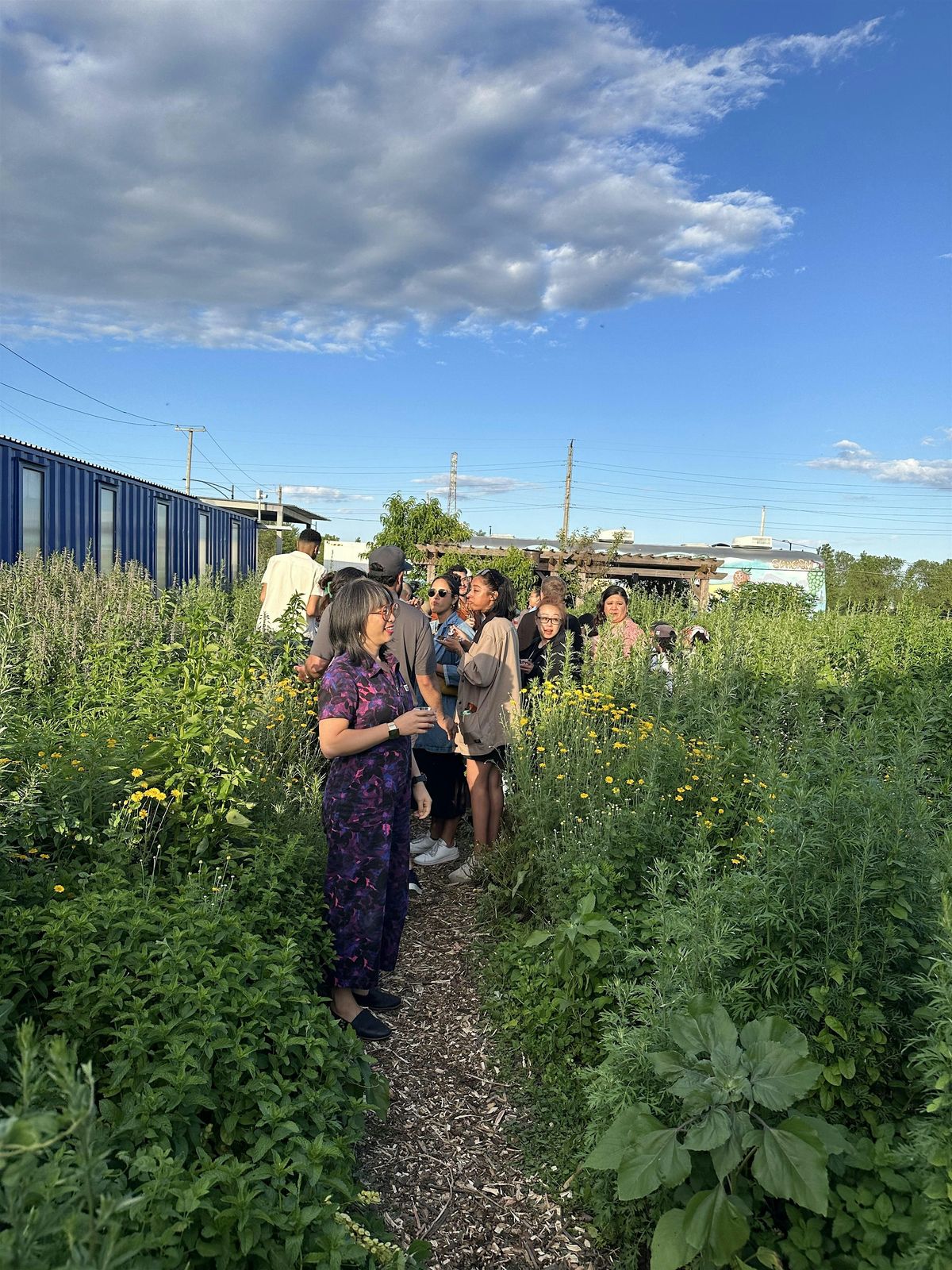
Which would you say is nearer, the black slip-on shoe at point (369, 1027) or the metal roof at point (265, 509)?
the black slip-on shoe at point (369, 1027)

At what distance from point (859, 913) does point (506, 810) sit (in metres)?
3.40

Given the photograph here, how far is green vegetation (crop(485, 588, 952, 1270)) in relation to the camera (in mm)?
1893

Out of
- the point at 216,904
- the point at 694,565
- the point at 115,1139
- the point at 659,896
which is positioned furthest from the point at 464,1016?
the point at 694,565

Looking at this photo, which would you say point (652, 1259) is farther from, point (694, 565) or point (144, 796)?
point (694, 565)

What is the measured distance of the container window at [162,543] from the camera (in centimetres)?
1667

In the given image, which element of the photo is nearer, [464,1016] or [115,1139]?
[115,1139]

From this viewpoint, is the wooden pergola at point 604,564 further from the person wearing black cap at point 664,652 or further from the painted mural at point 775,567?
the person wearing black cap at point 664,652

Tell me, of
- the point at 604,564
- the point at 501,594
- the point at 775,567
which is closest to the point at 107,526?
the point at 604,564

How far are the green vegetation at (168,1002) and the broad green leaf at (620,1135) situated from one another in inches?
21.8

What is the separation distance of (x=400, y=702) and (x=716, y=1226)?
2089 millimetres

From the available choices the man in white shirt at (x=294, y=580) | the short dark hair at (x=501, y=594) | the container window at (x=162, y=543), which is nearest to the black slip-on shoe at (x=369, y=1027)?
the short dark hair at (x=501, y=594)

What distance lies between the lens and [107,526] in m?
14.1

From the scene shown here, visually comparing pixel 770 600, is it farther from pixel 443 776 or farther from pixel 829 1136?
pixel 829 1136

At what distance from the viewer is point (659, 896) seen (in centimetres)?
297
